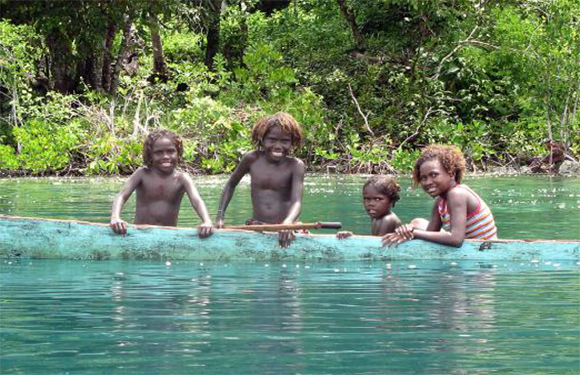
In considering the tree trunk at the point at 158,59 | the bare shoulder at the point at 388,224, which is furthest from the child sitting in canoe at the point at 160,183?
the tree trunk at the point at 158,59

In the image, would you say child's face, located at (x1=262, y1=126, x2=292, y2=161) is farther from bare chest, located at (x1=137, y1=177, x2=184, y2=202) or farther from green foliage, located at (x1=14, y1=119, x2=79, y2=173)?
green foliage, located at (x1=14, y1=119, x2=79, y2=173)

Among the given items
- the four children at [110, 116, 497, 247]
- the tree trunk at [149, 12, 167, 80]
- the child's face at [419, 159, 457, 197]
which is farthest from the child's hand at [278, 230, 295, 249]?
the tree trunk at [149, 12, 167, 80]

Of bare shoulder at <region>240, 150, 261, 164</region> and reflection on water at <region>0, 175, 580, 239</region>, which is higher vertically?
bare shoulder at <region>240, 150, 261, 164</region>

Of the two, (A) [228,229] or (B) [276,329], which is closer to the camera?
(B) [276,329]

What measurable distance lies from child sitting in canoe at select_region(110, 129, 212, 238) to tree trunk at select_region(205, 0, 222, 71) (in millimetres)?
15728

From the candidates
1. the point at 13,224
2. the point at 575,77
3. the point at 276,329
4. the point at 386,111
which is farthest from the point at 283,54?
the point at 276,329

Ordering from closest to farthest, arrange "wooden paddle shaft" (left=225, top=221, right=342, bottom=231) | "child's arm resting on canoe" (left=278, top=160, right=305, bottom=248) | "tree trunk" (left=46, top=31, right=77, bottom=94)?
"wooden paddle shaft" (left=225, top=221, right=342, bottom=231) < "child's arm resting on canoe" (left=278, top=160, right=305, bottom=248) < "tree trunk" (left=46, top=31, right=77, bottom=94)

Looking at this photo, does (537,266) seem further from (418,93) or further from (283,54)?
(283,54)

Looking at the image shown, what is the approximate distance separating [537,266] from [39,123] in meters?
13.9

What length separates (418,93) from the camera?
2300 cm

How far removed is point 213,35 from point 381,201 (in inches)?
667

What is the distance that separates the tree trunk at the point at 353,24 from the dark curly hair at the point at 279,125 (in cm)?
1565

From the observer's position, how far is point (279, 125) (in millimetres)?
8695

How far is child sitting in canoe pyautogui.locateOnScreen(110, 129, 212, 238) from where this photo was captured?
872 centimetres
